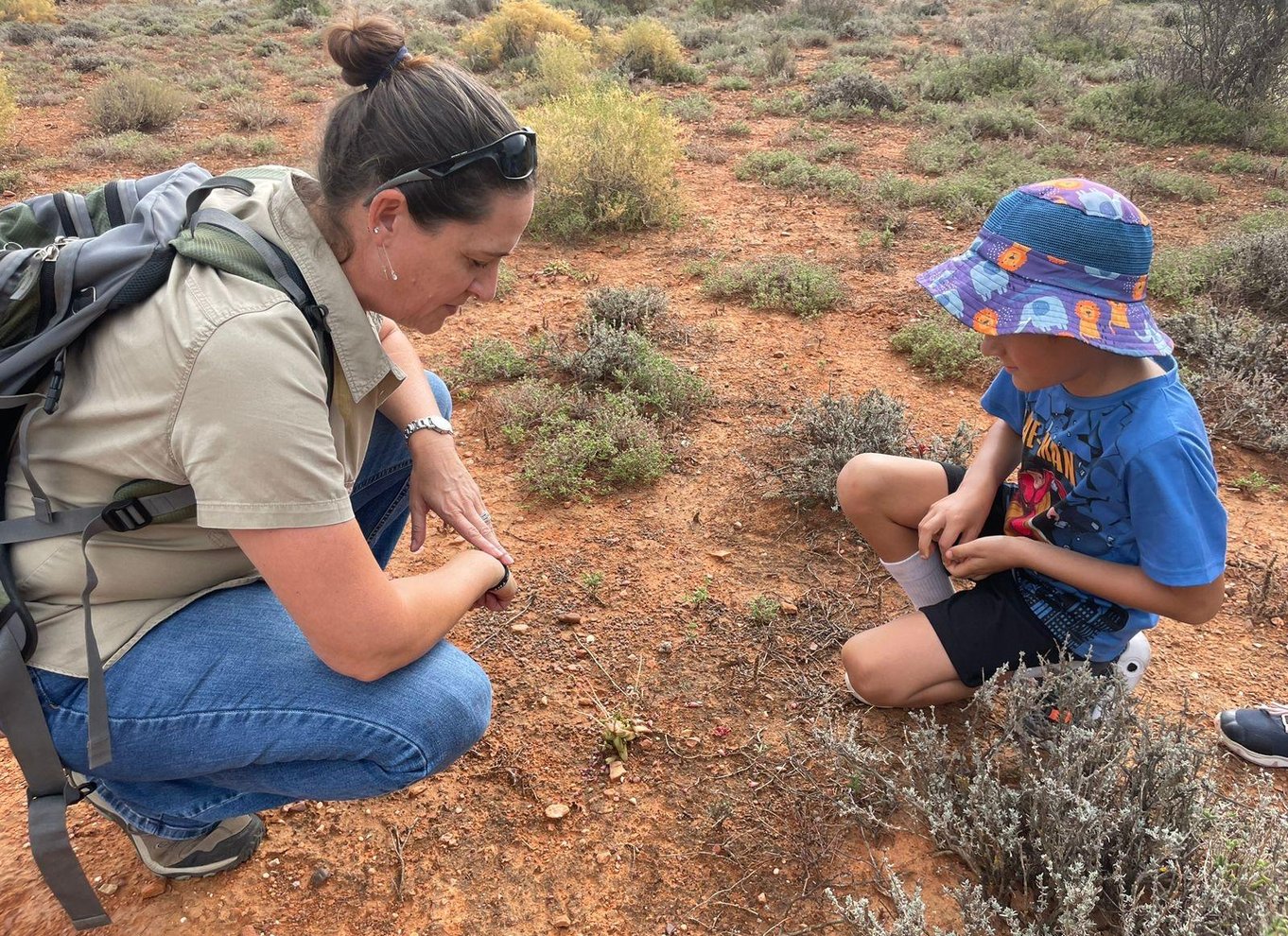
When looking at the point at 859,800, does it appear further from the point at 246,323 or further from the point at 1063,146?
the point at 1063,146

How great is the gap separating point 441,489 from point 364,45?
1.00 m

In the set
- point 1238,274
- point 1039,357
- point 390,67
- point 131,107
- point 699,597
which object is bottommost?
point 699,597

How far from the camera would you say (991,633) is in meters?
2.12

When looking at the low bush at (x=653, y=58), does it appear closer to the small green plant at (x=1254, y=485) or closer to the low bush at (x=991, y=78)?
the low bush at (x=991, y=78)

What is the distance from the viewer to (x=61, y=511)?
1.43m

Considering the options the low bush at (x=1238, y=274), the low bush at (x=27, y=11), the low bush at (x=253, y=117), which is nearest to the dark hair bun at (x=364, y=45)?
the low bush at (x=1238, y=274)

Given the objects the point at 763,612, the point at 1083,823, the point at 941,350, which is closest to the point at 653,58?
the point at 941,350

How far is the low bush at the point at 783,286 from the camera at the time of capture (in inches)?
176

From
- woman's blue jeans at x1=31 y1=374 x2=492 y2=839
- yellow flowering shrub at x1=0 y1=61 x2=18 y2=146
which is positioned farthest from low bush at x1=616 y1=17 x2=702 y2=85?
woman's blue jeans at x1=31 y1=374 x2=492 y2=839

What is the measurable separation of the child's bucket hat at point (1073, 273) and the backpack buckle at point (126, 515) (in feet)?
5.35

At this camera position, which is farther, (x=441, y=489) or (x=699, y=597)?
(x=699, y=597)

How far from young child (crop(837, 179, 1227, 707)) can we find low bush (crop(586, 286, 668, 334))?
2.08 metres

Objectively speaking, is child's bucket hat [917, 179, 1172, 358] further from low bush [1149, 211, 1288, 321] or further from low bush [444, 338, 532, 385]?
low bush [1149, 211, 1288, 321]

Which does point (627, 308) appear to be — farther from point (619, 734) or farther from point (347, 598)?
point (347, 598)
